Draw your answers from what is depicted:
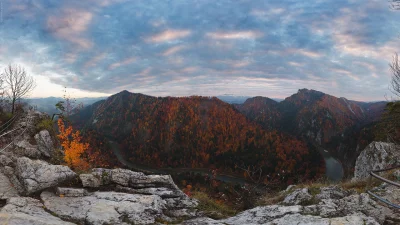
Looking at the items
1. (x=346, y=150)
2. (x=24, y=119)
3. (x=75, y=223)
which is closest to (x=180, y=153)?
(x=346, y=150)

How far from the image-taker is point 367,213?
856 centimetres

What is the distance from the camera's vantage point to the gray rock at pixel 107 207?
8695 millimetres

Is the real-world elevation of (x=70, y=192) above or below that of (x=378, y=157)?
above

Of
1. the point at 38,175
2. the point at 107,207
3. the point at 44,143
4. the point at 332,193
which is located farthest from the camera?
the point at 44,143

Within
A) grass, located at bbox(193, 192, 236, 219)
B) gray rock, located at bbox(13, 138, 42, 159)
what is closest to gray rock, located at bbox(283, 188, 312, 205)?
grass, located at bbox(193, 192, 236, 219)

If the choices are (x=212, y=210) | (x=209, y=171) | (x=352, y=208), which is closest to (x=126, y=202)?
(x=212, y=210)

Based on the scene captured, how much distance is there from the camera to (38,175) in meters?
11.0

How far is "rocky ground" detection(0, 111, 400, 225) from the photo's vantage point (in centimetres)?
843

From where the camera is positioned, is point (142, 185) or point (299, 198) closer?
point (299, 198)

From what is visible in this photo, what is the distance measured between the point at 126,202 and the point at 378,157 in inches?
1049

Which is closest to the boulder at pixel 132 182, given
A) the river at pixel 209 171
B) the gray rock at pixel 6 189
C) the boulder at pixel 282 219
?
the gray rock at pixel 6 189

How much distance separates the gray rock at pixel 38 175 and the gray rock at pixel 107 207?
677 millimetres

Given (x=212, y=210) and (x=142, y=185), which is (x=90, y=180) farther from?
(x=212, y=210)

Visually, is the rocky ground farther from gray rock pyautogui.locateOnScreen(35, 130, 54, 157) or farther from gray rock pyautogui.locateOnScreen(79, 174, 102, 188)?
gray rock pyautogui.locateOnScreen(35, 130, 54, 157)
